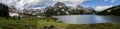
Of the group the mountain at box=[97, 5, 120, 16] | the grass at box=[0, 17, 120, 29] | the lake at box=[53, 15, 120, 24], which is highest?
the mountain at box=[97, 5, 120, 16]

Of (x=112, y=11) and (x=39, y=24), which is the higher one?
(x=112, y=11)

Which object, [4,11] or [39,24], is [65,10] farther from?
[4,11]

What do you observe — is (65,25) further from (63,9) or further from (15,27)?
(15,27)

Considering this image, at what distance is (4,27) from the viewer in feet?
59.7

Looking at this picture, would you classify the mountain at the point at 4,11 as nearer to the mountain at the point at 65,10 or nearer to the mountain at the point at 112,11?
the mountain at the point at 65,10

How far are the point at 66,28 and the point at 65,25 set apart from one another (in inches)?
22.3

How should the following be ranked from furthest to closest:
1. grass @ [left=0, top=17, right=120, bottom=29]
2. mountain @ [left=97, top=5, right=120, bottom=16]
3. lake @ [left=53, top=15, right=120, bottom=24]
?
mountain @ [left=97, top=5, right=120, bottom=16], lake @ [left=53, top=15, right=120, bottom=24], grass @ [left=0, top=17, right=120, bottom=29]

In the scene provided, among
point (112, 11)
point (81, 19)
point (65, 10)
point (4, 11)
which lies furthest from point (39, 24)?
point (112, 11)

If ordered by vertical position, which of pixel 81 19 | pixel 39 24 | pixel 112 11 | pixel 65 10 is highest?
pixel 65 10

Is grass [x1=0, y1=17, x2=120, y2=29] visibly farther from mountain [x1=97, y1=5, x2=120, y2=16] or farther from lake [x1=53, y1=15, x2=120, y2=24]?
mountain [x1=97, y1=5, x2=120, y2=16]

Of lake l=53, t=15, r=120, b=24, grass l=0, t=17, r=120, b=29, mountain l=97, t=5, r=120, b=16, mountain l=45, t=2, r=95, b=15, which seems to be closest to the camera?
grass l=0, t=17, r=120, b=29

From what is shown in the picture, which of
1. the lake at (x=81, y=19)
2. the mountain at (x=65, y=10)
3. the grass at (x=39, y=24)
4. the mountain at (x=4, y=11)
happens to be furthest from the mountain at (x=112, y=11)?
the mountain at (x=4, y=11)

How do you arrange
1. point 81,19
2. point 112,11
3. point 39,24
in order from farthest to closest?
point 112,11 < point 81,19 < point 39,24

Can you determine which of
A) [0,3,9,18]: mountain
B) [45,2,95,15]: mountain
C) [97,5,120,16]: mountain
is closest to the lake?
[45,2,95,15]: mountain
